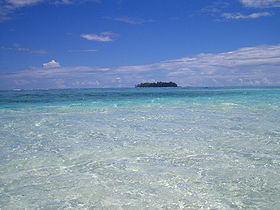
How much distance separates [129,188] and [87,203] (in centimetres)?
62

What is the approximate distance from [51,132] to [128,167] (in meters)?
4.12

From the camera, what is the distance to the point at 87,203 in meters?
2.75

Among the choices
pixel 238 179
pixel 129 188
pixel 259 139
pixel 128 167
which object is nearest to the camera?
pixel 129 188

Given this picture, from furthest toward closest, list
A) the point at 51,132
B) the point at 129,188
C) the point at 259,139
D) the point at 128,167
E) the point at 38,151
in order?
the point at 51,132 < the point at 259,139 < the point at 38,151 < the point at 128,167 < the point at 129,188

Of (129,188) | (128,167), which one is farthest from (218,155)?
(129,188)

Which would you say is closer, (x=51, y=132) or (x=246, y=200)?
(x=246, y=200)

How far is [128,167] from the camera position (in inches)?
156

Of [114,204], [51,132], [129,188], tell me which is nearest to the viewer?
[114,204]

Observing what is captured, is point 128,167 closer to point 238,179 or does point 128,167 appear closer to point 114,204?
point 114,204

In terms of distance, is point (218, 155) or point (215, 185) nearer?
point (215, 185)

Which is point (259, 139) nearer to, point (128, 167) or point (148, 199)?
point (128, 167)

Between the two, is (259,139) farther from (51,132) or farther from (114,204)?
(51,132)

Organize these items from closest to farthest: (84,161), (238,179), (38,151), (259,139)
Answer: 1. (238,179)
2. (84,161)
3. (38,151)
4. (259,139)

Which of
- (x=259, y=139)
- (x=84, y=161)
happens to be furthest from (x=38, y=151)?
(x=259, y=139)
